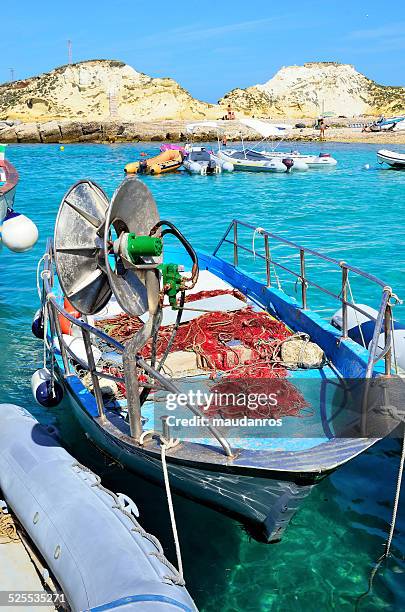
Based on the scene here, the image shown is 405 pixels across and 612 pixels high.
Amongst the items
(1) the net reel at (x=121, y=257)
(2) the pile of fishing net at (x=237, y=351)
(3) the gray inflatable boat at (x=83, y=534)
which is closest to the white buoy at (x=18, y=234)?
(2) the pile of fishing net at (x=237, y=351)

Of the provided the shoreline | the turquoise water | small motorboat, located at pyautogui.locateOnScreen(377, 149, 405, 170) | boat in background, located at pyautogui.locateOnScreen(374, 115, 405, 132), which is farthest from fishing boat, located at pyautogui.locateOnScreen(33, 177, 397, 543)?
boat in background, located at pyautogui.locateOnScreen(374, 115, 405, 132)

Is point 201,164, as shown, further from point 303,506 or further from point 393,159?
point 303,506

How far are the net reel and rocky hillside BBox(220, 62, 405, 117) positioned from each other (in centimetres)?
10027

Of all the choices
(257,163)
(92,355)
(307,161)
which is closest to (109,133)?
(307,161)

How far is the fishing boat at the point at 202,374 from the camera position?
17.3 ft

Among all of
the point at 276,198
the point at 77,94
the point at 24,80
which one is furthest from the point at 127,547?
the point at 24,80

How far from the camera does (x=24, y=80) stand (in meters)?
110

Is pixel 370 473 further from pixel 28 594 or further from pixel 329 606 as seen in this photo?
pixel 28 594

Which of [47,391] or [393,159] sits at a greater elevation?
[393,159]

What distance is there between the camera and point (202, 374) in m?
7.61

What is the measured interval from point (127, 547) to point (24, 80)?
116051mm

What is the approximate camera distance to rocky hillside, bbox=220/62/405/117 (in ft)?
349

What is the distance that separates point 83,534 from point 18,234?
8.32m

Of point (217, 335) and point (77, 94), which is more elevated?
point (77, 94)
